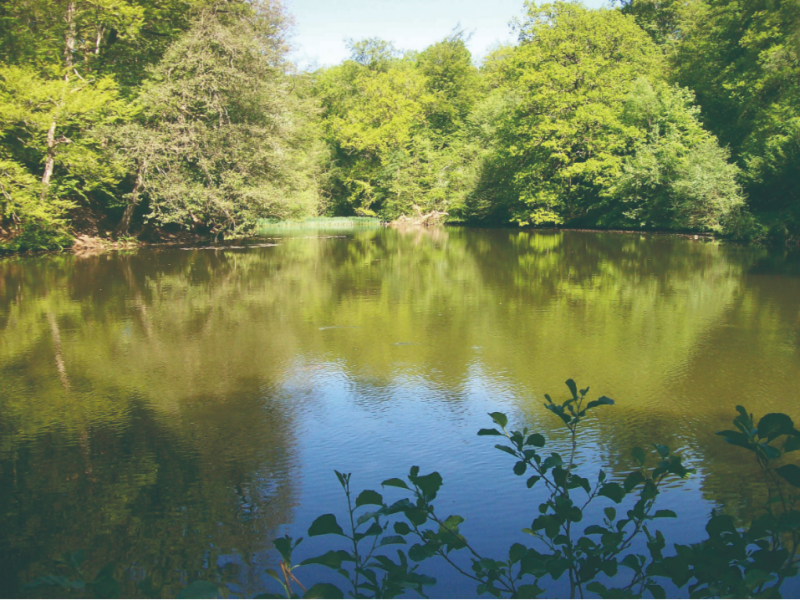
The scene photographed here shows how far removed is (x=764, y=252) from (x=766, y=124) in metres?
8.93

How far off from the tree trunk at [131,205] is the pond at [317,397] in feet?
33.8

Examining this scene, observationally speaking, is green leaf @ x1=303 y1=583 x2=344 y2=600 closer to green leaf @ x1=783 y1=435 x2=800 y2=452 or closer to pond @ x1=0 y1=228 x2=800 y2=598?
green leaf @ x1=783 y1=435 x2=800 y2=452

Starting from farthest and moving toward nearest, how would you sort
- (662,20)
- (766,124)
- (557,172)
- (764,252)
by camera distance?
(662,20), (557,172), (766,124), (764,252)

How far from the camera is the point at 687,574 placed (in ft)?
5.23

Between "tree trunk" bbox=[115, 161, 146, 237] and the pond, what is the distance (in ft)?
33.8

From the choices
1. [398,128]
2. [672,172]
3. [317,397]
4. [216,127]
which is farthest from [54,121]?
[398,128]

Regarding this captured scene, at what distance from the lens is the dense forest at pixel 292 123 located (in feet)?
64.2

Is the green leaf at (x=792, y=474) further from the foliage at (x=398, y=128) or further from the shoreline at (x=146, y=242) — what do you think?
the foliage at (x=398, y=128)

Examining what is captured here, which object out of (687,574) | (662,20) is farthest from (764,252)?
(662,20)

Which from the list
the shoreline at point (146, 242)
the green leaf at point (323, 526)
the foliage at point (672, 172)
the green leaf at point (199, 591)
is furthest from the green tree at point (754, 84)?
the green leaf at point (199, 591)

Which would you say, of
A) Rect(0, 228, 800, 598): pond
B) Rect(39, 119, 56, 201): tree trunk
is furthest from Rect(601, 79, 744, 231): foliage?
Rect(39, 119, 56, 201): tree trunk

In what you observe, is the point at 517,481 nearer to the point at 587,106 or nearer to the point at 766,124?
the point at 766,124

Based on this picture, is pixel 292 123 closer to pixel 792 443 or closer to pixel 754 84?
pixel 754 84

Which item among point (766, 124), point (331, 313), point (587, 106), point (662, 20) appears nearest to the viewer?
point (331, 313)
